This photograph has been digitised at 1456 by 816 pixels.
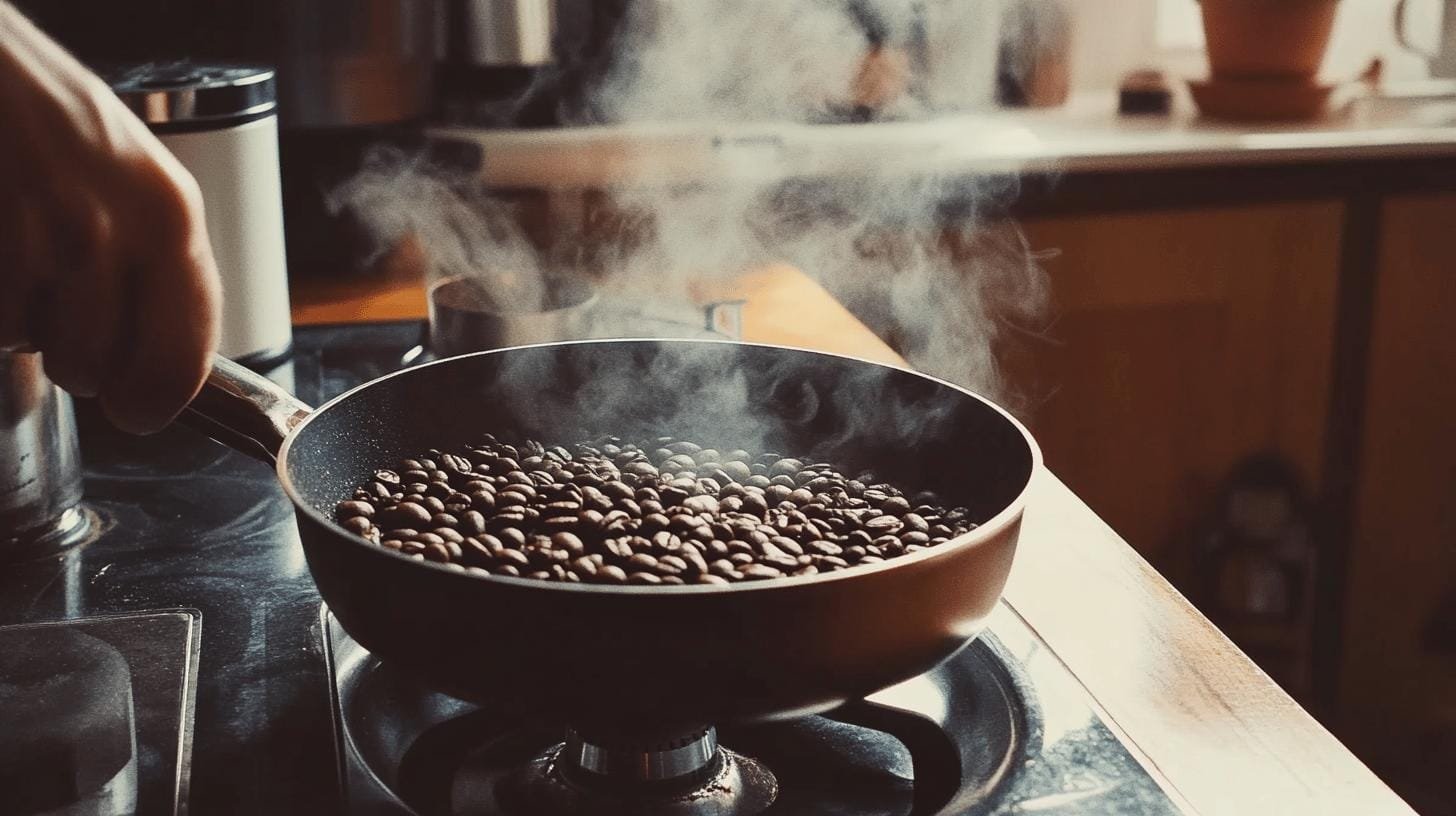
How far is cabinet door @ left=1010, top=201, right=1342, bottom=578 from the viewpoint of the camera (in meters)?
2.14

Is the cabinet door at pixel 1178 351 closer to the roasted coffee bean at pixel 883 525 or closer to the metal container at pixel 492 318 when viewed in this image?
the metal container at pixel 492 318

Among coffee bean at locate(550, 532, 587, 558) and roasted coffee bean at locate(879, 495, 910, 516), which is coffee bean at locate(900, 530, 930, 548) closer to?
roasted coffee bean at locate(879, 495, 910, 516)

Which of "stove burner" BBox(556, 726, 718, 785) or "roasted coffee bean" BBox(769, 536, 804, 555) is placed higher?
"roasted coffee bean" BBox(769, 536, 804, 555)

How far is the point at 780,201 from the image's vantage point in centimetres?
210

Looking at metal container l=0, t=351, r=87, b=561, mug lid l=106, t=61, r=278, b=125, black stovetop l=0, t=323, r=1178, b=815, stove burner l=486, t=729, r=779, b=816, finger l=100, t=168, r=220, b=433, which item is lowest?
stove burner l=486, t=729, r=779, b=816

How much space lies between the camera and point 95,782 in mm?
726

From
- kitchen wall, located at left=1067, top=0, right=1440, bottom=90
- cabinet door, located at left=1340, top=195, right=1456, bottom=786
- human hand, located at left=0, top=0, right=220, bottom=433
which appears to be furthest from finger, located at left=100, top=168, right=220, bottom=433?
kitchen wall, located at left=1067, top=0, right=1440, bottom=90

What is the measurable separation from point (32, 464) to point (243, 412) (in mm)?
272

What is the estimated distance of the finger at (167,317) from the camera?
2.19 feet

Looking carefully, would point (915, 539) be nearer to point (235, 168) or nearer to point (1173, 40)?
point (235, 168)

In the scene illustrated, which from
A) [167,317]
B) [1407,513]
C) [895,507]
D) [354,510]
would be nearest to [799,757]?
[895,507]

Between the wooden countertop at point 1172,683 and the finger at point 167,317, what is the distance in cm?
52

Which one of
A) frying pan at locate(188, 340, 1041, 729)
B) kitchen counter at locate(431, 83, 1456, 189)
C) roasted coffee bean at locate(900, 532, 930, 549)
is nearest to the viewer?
frying pan at locate(188, 340, 1041, 729)

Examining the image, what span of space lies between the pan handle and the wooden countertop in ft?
1.54
